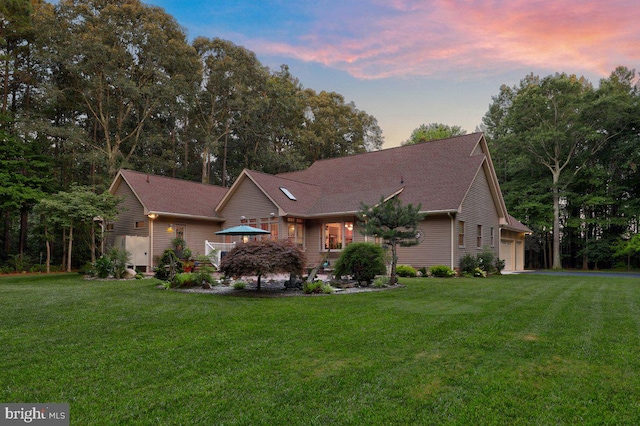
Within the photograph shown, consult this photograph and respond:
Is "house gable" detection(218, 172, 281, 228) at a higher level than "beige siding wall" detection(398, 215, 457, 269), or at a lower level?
higher

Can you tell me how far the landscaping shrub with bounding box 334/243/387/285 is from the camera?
1255 cm

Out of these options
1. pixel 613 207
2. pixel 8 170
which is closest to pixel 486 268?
pixel 613 207

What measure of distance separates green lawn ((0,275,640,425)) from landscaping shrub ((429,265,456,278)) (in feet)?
30.3

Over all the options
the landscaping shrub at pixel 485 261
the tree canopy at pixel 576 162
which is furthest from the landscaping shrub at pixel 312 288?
the tree canopy at pixel 576 162

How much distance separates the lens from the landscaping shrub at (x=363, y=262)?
494 inches

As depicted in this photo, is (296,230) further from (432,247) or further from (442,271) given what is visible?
(442,271)

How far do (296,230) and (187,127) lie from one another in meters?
20.8

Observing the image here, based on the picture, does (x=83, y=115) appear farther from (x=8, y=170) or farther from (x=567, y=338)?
(x=567, y=338)

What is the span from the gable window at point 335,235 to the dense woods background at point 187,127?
1236 cm

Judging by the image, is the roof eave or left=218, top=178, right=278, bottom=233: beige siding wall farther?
left=218, top=178, right=278, bottom=233: beige siding wall

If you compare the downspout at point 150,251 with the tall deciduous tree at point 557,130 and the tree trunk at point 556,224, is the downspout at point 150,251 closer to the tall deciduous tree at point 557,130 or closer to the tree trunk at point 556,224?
the tall deciduous tree at point 557,130

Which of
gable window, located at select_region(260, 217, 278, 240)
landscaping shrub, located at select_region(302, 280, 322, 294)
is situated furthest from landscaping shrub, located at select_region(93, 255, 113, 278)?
landscaping shrub, located at select_region(302, 280, 322, 294)

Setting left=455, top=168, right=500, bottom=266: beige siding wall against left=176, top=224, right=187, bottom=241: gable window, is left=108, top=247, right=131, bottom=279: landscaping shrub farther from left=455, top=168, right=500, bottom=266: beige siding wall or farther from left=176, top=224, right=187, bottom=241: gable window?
left=455, top=168, right=500, bottom=266: beige siding wall

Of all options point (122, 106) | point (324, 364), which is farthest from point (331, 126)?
point (324, 364)
